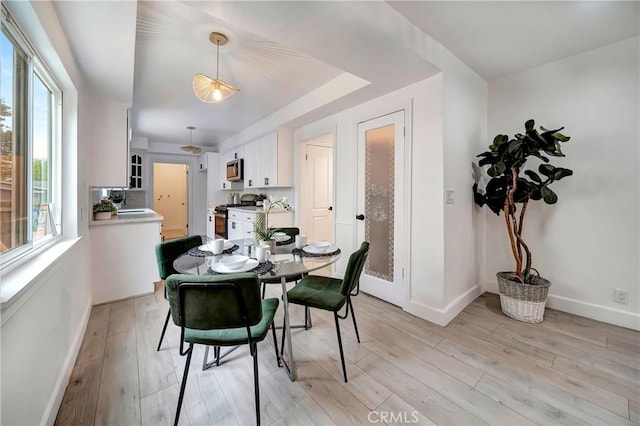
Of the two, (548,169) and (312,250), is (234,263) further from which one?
(548,169)

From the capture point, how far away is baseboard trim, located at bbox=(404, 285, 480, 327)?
2.34m

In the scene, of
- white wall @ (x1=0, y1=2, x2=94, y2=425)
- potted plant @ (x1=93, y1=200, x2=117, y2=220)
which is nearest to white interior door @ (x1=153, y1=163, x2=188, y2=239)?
potted plant @ (x1=93, y1=200, x2=117, y2=220)

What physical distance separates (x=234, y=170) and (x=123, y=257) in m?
2.98

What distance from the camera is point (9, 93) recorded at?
1236mm

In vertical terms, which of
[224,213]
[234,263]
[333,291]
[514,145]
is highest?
[514,145]

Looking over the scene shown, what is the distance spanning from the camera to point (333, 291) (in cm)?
191

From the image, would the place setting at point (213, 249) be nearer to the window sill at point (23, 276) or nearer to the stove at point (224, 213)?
the window sill at point (23, 276)

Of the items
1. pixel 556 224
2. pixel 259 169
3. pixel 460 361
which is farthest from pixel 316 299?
pixel 259 169

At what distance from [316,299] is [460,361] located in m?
1.13

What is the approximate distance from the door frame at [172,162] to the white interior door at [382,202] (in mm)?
5531

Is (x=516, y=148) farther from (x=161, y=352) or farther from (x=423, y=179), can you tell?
(x=161, y=352)

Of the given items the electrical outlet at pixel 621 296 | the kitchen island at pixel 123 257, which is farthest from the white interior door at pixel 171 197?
the electrical outlet at pixel 621 296

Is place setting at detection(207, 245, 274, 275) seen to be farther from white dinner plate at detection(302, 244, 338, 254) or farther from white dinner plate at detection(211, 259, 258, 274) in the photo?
white dinner plate at detection(302, 244, 338, 254)

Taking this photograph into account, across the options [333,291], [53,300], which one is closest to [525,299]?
[333,291]
